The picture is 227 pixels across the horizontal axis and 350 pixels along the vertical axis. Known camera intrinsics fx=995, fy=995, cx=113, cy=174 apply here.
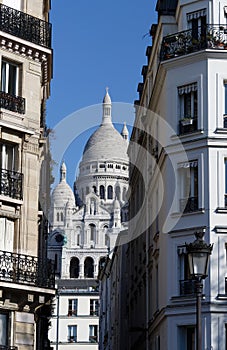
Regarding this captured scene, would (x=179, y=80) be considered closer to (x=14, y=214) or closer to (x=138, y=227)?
(x=14, y=214)

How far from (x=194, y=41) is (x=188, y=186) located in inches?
236

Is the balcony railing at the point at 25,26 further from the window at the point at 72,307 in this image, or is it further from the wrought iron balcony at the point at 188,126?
the window at the point at 72,307

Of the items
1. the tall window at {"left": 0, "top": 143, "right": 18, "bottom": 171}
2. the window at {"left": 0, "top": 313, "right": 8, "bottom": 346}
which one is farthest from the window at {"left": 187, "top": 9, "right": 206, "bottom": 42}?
the window at {"left": 0, "top": 313, "right": 8, "bottom": 346}

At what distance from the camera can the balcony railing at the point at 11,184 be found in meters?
34.6

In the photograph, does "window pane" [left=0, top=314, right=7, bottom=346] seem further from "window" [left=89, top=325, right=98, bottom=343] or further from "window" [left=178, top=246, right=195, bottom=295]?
"window" [left=89, top=325, right=98, bottom=343]

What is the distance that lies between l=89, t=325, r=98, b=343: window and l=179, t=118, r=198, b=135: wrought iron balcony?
330 ft

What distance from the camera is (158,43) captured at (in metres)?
46.7

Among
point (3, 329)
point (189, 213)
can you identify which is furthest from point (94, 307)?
point (3, 329)

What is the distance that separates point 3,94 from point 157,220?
12445 mm

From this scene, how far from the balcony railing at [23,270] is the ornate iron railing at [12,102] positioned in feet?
17.1

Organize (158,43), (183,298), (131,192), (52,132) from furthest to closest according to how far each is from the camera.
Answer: (131,192), (158,43), (52,132), (183,298)

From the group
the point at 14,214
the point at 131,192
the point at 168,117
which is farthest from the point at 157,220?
the point at 131,192

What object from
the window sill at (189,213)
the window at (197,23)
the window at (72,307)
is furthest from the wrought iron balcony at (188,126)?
the window at (72,307)

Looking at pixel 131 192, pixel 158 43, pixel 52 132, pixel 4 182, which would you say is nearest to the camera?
pixel 4 182
